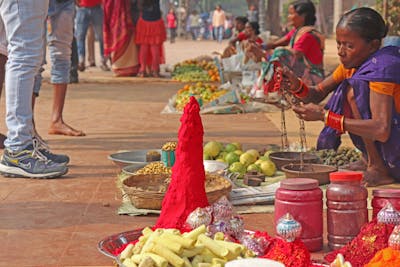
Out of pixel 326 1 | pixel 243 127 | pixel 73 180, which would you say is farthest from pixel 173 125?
pixel 326 1

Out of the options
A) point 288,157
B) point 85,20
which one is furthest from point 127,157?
point 85,20

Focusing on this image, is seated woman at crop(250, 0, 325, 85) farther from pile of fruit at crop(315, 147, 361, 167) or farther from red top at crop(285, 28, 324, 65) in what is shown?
pile of fruit at crop(315, 147, 361, 167)

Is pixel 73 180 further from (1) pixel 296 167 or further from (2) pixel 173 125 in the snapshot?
(2) pixel 173 125

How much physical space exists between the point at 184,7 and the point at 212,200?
47.8 m

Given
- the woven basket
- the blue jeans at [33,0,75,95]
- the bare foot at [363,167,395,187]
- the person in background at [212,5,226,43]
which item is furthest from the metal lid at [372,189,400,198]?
the person in background at [212,5,226,43]

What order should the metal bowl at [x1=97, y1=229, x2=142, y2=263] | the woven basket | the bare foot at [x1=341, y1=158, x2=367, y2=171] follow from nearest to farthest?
the metal bowl at [x1=97, y1=229, x2=142, y2=263] → the woven basket → the bare foot at [x1=341, y1=158, x2=367, y2=171]

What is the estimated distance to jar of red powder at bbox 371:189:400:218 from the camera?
12.8 feet

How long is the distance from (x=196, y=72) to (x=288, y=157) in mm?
9841

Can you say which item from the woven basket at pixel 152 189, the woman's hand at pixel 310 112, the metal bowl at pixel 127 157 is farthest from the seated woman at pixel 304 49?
the woven basket at pixel 152 189

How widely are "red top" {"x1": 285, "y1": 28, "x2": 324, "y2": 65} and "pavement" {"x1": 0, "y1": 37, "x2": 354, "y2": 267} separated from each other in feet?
2.25

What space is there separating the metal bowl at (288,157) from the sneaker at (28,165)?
1.46 meters

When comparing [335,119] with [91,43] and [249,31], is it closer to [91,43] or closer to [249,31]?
[249,31]

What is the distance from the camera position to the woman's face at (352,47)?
17.5 feet

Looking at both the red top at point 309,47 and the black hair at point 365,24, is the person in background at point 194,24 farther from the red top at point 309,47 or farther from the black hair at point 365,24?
the black hair at point 365,24
